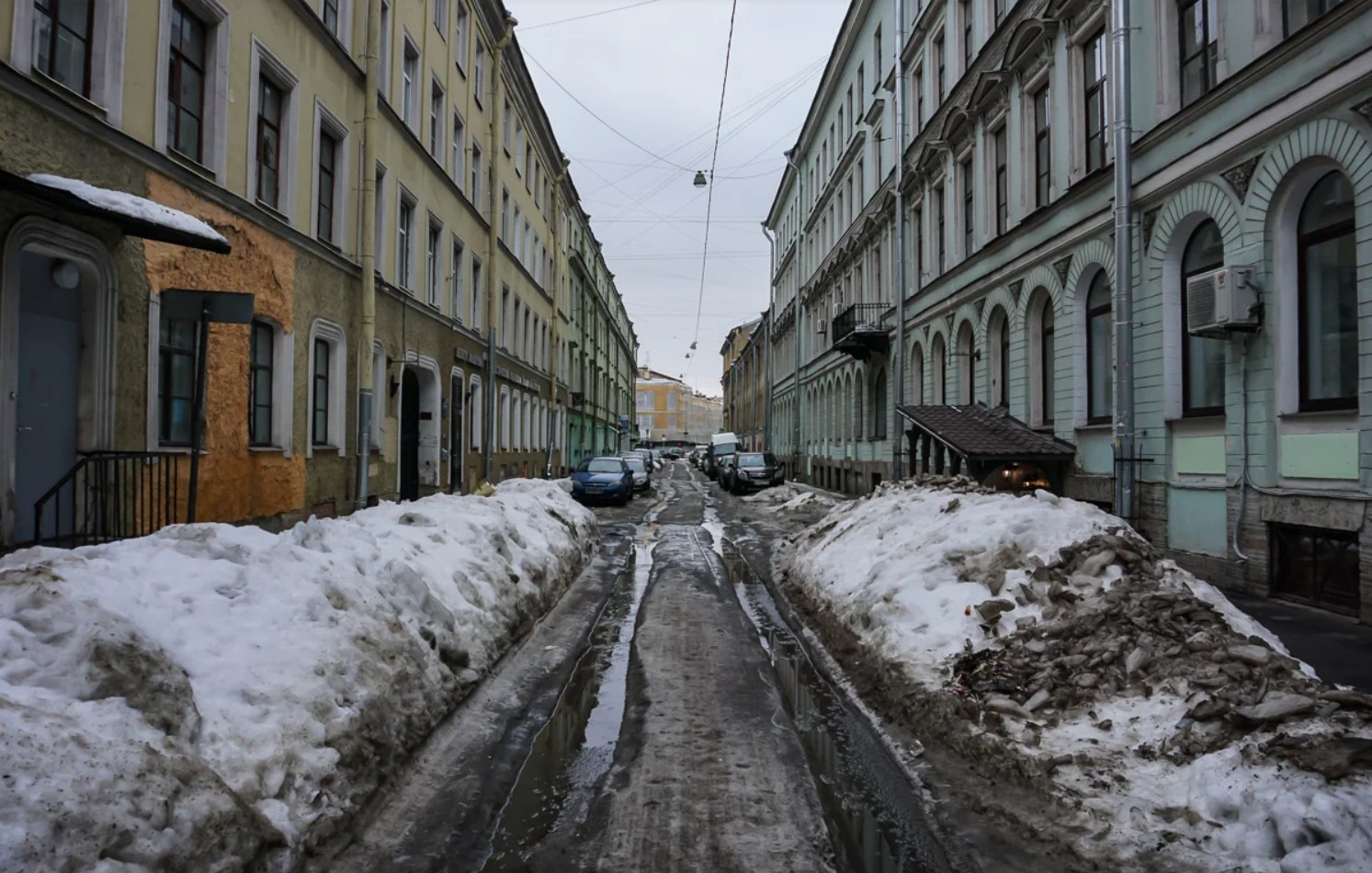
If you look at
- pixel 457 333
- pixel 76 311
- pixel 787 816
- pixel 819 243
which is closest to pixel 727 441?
pixel 819 243

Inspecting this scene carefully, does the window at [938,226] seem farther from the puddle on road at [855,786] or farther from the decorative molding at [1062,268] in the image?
the puddle on road at [855,786]

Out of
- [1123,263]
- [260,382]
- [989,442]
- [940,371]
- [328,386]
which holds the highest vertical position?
[1123,263]

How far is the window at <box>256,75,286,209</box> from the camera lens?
37.2 ft

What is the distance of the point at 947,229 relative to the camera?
19.8m

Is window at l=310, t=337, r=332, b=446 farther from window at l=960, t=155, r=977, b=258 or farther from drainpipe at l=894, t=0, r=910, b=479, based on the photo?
drainpipe at l=894, t=0, r=910, b=479

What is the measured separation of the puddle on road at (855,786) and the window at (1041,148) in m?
11.6

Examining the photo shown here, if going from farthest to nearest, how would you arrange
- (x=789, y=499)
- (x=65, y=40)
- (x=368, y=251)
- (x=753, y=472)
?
(x=753, y=472) → (x=789, y=499) → (x=368, y=251) → (x=65, y=40)

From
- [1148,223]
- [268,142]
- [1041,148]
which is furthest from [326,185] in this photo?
[1041,148]

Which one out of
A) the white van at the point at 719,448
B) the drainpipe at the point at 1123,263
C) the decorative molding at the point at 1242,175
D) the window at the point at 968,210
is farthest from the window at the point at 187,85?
the white van at the point at 719,448

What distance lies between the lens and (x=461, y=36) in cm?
2100

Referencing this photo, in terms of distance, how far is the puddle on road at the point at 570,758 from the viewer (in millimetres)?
3943

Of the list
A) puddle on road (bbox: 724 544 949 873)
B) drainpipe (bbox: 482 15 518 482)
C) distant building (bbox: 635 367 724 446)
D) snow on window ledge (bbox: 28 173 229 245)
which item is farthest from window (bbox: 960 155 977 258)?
distant building (bbox: 635 367 724 446)

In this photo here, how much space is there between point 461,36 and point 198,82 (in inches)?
489

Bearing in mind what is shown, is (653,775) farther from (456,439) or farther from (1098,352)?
(456,439)
